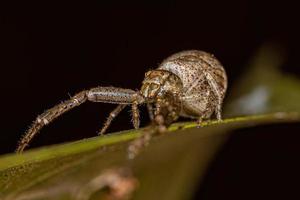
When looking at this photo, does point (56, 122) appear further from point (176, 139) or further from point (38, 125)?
point (176, 139)

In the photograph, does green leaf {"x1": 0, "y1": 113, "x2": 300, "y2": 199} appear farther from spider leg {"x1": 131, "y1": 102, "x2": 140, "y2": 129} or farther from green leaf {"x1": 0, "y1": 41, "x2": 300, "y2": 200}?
spider leg {"x1": 131, "y1": 102, "x2": 140, "y2": 129}

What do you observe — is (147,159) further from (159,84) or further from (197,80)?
(197,80)

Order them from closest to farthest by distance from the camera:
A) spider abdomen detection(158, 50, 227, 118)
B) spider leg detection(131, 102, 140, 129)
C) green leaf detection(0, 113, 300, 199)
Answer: green leaf detection(0, 113, 300, 199) → spider leg detection(131, 102, 140, 129) → spider abdomen detection(158, 50, 227, 118)

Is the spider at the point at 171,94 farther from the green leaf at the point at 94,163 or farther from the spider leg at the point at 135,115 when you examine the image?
the green leaf at the point at 94,163

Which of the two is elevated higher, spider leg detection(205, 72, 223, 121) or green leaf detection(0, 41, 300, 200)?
spider leg detection(205, 72, 223, 121)

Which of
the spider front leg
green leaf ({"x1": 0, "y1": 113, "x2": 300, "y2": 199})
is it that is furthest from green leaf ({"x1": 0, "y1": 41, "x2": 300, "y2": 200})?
the spider front leg

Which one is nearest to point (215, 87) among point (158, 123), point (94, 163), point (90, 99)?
point (90, 99)

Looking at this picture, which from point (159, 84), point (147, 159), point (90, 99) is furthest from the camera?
point (159, 84)

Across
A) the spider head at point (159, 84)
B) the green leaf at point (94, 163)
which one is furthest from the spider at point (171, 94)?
the green leaf at point (94, 163)
